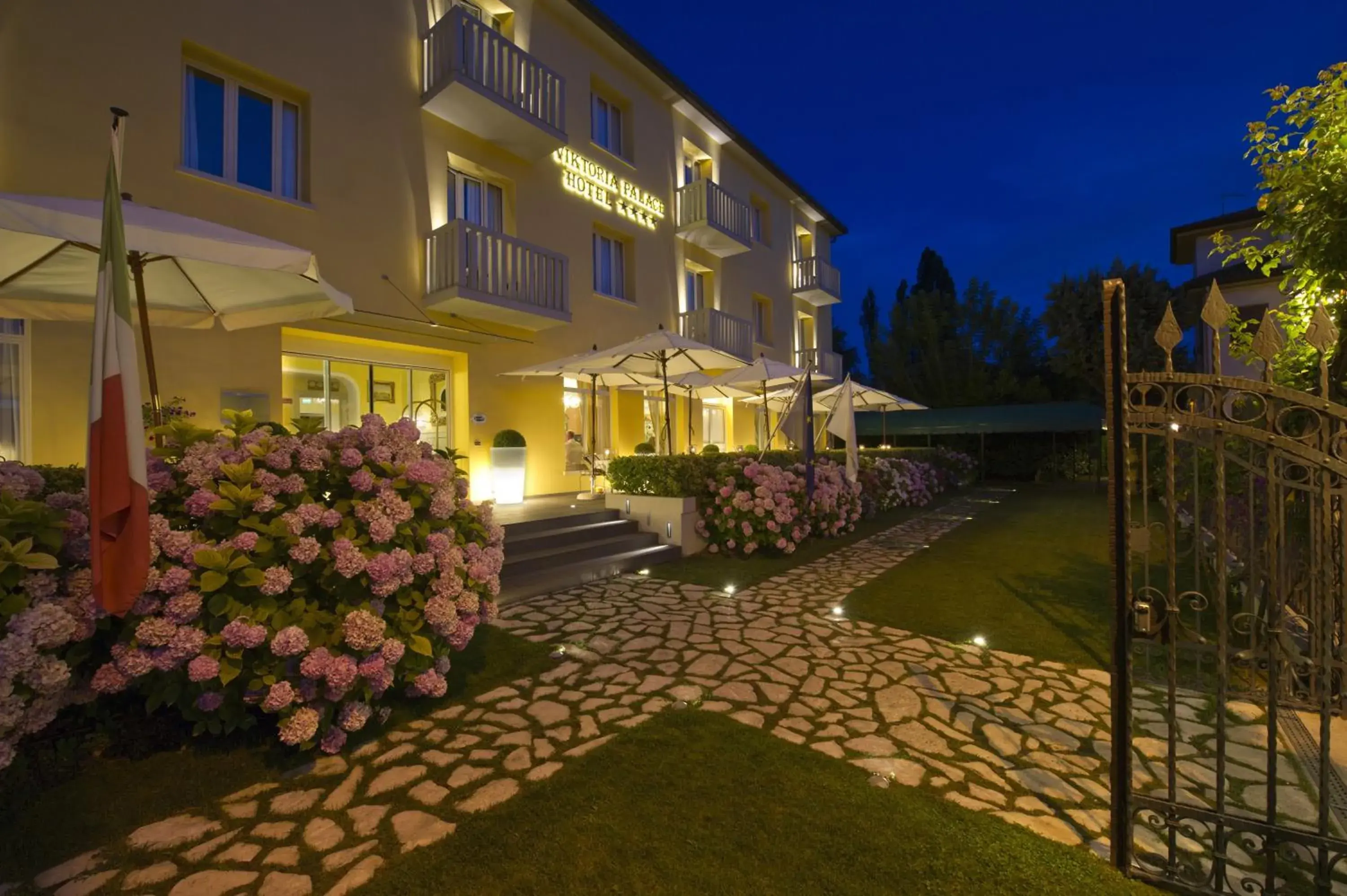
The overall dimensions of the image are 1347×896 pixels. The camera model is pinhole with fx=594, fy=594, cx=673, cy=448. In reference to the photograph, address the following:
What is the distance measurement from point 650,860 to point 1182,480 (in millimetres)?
9586

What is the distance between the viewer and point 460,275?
364 inches

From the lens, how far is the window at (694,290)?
16.0 metres

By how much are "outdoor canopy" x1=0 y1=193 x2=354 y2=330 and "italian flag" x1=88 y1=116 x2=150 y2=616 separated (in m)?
0.92

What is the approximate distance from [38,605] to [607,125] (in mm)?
13944

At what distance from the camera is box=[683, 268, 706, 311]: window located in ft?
52.4

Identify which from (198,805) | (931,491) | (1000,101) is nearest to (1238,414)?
(198,805)

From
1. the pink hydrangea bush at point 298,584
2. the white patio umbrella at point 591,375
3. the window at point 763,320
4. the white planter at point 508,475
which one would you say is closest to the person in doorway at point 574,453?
the white patio umbrella at point 591,375

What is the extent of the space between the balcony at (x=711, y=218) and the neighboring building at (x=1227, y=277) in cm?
1072

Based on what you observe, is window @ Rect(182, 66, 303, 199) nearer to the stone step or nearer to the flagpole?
the stone step

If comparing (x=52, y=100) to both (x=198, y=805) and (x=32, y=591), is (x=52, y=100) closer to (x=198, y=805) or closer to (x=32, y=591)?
(x=32, y=591)

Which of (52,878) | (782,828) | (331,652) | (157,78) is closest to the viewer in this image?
(52,878)

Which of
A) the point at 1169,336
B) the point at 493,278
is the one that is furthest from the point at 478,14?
the point at 1169,336

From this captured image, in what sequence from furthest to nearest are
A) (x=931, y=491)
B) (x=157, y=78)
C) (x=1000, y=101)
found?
(x=1000, y=101) < (x=931, y=491) < (x=157, y=78)

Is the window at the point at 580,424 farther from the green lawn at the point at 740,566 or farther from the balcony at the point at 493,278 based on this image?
the green lawn at the point at 740,566
